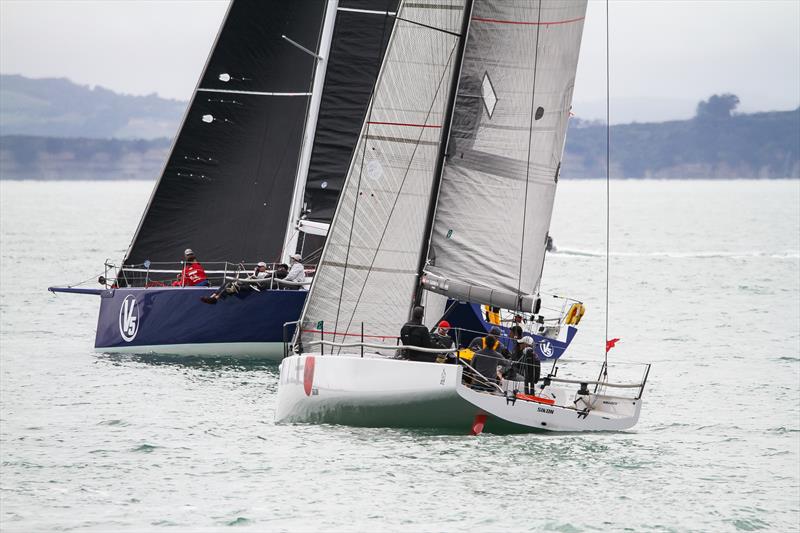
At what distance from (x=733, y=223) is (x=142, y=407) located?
4255 inches

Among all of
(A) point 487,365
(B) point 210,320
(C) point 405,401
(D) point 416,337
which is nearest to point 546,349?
(B) point 210,320

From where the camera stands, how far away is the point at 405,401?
697 inches

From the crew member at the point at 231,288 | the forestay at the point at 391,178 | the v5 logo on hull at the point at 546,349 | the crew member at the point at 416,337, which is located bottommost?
the v5 logo on hull at the point at 546,349

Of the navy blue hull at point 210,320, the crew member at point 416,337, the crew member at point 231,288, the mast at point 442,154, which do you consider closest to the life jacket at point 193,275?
the navy blue hull at point 210,320

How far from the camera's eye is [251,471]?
1739 cm

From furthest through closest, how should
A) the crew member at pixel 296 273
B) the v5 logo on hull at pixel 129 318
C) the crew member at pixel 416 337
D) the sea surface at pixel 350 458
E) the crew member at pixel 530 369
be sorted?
the v5 logo on hull at pixel 129 318 < the crew member at pixel 296 273 < the crew member at pixel 530 369 < the crew member at pixel 416 337 < the sea surface at pixel 350 458

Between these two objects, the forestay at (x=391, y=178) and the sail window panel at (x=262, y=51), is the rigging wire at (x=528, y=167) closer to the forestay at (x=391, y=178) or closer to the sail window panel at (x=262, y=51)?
the forestay at (x=391, y=178)

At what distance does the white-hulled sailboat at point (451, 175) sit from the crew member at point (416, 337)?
3.78 ft

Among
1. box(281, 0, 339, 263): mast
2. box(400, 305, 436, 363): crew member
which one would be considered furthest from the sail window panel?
box(400, 305, 436, 363): crew member

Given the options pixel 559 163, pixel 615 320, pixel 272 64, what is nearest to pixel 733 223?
pixel 615 320

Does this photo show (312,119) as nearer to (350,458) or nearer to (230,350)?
(230,350)

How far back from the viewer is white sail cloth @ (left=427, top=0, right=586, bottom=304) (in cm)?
1941

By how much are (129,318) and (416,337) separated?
11.5 meters

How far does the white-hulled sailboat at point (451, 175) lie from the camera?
63.8 ft
